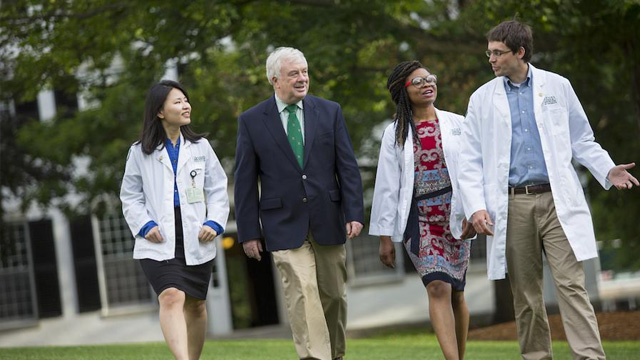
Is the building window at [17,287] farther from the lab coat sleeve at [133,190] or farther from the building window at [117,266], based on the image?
the lab coat sleeve at [133,190]

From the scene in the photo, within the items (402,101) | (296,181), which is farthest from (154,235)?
(402,101)

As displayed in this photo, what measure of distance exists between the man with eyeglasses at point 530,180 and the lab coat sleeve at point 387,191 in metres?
0.75

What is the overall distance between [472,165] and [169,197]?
2.02 m

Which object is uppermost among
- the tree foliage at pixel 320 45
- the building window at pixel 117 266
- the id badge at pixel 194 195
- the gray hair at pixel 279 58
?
the tree foliage at pixel 320 45

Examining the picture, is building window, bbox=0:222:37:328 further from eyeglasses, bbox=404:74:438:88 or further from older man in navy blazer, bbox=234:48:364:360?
eyeglasses, bbox=404:74:438:88

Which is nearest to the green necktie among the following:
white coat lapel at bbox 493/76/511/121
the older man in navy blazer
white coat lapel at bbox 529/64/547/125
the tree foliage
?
the older man in navy blazer

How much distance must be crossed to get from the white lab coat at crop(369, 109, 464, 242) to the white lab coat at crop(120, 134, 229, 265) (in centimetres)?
108

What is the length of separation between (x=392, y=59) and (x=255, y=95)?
243 cm

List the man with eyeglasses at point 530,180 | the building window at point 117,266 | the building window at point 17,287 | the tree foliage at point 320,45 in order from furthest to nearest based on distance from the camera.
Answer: the building window at point 117,266 < the building window at point 17,287 < the tree foliage at point 320,45 < the man with eyeglasses at point 530,180

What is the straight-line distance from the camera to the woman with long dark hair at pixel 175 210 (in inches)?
305

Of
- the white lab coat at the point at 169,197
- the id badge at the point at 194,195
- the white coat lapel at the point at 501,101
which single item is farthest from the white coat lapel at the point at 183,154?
the white coat lapel at the point at 501,101

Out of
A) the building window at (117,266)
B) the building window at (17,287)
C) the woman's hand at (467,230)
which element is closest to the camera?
the woman's hand at (467,230)

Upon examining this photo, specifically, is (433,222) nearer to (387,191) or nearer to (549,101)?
(387,191)

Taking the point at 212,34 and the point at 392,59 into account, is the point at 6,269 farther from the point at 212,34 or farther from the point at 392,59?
the point at 212,34
